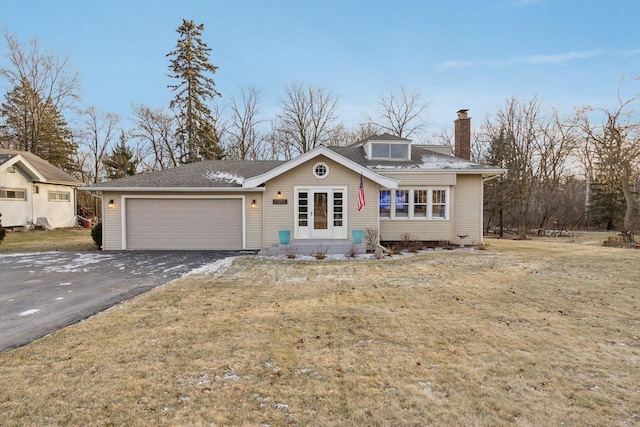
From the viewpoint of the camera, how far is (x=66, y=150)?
3042 centimetres

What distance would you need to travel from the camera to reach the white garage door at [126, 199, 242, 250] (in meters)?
13.2

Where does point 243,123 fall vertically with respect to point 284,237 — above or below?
above

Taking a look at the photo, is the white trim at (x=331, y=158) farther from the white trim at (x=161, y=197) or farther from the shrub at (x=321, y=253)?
the shrub at (x=321, y=253)

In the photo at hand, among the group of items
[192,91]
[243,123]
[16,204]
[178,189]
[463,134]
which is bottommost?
[16,204]

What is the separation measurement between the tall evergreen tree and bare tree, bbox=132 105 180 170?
11.4ft

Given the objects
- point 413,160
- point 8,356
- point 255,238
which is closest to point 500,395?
point 8,356

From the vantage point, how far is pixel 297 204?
1266 cm

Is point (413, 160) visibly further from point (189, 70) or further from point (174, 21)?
point (174, 21)

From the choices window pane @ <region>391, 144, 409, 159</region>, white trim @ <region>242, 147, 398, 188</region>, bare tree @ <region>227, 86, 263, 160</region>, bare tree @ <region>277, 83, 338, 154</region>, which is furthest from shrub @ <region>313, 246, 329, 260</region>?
bare tree @ <region>227, 86, 263, 160</region>

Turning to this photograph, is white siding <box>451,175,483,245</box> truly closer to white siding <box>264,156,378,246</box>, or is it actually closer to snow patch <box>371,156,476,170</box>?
snow patch <box>371,156,476,170</box>

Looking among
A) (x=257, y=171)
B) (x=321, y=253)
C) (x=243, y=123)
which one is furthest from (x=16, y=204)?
(x=321, y=253)

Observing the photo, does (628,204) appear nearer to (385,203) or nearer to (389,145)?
(389,145)

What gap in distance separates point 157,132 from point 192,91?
730 cm

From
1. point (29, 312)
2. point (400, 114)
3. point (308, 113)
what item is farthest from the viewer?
point (400, 114)
